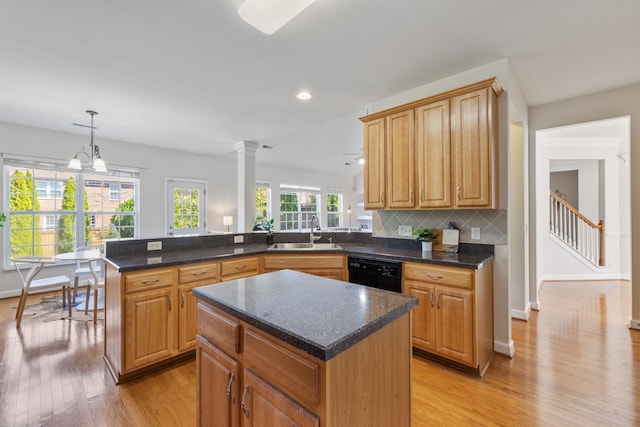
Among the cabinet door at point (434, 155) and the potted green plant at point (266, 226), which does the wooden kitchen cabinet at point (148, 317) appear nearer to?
the potted green plant at point (266, 226)

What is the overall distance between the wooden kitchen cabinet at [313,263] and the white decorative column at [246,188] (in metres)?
1.95

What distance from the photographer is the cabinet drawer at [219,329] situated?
1174 mm

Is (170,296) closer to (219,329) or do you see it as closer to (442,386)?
(219,329)

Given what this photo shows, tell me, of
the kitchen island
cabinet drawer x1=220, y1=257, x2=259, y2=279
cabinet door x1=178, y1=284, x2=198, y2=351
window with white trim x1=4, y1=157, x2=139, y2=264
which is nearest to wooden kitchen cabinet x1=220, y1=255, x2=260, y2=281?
cabinet drawer x1=220, y1=257, x2=259, y2=279

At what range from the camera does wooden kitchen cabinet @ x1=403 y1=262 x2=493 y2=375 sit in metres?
2.17


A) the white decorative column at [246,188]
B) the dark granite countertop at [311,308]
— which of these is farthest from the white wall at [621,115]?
the white decorative column at [246,188]

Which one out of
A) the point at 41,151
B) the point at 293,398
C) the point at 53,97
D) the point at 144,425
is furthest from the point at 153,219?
the point at 293,398

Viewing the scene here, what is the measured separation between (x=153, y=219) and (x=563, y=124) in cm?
669

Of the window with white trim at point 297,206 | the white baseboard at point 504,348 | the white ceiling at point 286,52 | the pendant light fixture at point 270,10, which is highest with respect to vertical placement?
A: the white ceiling at point 286,52

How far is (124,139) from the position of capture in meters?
5.10

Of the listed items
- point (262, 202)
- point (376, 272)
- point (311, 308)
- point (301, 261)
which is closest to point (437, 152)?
point (376, 272)

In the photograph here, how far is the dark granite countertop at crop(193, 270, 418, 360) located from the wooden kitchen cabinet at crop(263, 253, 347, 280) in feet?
4.42

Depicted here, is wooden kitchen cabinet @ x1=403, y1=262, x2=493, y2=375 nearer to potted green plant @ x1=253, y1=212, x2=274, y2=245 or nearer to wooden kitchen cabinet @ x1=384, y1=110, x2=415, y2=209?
wooden kitchen cabinet @ x1=384, y1=110, x2=415, y2=209

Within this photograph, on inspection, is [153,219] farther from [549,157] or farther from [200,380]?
[549,157]
